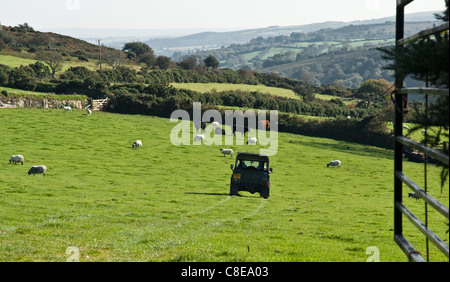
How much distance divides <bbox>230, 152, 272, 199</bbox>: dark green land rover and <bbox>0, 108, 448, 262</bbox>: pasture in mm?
868

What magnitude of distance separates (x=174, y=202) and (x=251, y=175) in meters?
5.18

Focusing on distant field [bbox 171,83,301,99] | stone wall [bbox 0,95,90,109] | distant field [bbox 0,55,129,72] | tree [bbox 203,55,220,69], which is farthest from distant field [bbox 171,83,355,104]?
tree [bbox 203,55,220,69]

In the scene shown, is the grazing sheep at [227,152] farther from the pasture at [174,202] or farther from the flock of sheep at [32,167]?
the flock of sheep at [32,167]

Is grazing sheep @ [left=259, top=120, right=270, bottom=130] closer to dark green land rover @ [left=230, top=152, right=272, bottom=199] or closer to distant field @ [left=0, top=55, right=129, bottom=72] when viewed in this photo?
dark green land rover @ [left=230, top=152, right=272, bottom=199]

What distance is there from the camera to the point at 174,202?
2772 centimetres

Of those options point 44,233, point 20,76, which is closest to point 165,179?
point 44,233

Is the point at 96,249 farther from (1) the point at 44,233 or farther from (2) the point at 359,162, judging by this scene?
(2) the point at 359,162

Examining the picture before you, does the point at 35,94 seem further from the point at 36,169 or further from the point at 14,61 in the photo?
the point at 36,169

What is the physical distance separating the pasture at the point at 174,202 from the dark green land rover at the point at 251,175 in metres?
0.87

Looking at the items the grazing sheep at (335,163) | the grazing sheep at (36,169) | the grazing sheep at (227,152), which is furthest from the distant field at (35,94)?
the grazing sheep at (335,163)

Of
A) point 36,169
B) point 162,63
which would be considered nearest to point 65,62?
point 162,63
